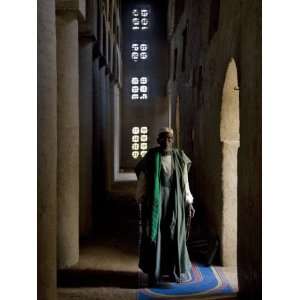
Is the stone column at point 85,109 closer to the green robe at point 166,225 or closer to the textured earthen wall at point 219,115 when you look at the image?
the textured earthen wall at point 219,115

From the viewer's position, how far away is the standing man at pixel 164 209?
21.3 feet

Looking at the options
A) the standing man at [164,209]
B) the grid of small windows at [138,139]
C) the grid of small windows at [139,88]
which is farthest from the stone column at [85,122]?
the grid of small windows at [139,88]

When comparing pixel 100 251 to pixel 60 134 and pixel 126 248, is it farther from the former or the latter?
pixel 60 134

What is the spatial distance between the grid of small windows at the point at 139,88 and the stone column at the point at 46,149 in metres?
24.1

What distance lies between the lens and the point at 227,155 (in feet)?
25.4

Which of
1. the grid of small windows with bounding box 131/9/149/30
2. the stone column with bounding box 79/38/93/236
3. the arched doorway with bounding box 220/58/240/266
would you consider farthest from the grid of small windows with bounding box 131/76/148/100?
the arched doorway with bounding box 220/58/240/266

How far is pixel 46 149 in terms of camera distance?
12.7 feet

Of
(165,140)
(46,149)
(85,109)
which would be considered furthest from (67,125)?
(46,149)

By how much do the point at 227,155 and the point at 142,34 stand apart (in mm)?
21795

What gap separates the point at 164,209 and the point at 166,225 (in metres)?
0.24

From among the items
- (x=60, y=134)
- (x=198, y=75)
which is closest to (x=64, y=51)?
(x=60, y=134)

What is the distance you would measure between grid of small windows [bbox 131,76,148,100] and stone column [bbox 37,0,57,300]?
24107 mm

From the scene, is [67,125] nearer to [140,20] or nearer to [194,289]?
[194,289]

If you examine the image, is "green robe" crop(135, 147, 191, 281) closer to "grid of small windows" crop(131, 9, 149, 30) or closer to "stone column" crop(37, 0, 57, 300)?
"stone column" crop(37, 0, 57, 300)
